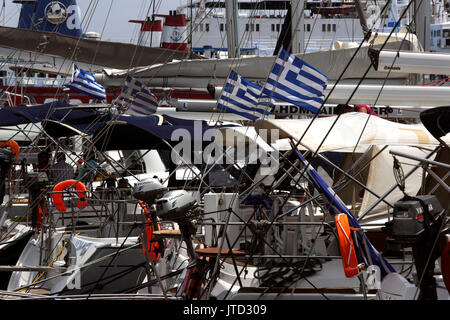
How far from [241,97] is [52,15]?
32.6m

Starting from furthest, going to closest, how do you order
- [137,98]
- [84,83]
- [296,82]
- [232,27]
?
[84,83], [232,27], [137,98], [296,82]

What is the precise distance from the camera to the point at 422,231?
5.25 meters

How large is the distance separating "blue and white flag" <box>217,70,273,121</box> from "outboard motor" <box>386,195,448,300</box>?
268 inches

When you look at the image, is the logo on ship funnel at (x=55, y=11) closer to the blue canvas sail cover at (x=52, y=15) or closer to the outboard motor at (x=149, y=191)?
the blue canvas sail cover at (x=52, y=15)

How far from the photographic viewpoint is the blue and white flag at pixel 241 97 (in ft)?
39.9

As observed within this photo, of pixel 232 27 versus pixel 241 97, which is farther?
pixel 232 27

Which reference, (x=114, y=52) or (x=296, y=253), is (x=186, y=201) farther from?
(x=114, y=52)

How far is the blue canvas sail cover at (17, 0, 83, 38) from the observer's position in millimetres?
41781

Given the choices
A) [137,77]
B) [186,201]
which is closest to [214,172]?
[186,201]

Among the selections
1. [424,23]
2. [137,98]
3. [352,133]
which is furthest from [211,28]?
[352,133]

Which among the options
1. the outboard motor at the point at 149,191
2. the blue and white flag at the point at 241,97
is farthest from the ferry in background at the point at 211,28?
the outboard motor at the point at 149,191

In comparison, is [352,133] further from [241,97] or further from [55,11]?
[55,11]

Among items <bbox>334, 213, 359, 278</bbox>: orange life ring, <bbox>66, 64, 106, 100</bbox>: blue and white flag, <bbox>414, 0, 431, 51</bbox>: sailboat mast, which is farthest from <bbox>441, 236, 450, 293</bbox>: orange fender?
<bbox>66, 64, 106, 100</bbox>: blue and white flag

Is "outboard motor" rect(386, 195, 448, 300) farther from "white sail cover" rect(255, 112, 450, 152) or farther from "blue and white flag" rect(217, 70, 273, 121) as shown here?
"blue and white flag" rect(217, 70, 273, 121)
